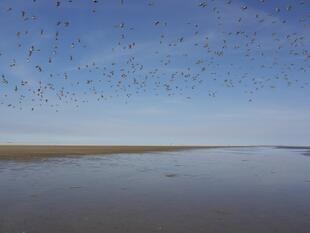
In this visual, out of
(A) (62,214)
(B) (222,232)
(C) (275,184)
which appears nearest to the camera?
(B) (222,232)

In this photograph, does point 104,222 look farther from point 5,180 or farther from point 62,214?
point 5,180

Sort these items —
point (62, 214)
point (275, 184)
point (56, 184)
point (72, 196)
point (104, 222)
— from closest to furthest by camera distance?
point (104, 222), point (62, 214), point (72, 196), point (56, 184), point (275, 184)

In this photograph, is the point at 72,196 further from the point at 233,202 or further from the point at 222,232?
the point at 222,232

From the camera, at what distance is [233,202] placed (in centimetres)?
1752

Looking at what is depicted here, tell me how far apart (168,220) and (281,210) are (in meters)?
4.96

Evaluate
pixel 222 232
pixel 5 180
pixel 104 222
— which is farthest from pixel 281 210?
pixel 5 180

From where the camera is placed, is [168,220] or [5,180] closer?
[168,220]

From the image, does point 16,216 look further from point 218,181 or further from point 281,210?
point 218,181

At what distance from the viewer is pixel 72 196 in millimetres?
18562

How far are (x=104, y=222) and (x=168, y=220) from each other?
2246 millimetres

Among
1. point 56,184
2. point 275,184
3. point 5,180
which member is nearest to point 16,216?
point 56,184

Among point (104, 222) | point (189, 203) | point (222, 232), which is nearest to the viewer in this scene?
point (222, 232)

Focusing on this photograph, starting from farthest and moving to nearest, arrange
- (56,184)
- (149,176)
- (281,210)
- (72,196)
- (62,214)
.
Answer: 1. (149,176)
2. (56,184)
3. (72,196)
4. (281,210)
5. (62,214)

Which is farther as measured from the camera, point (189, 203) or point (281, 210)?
point (189, 203)
